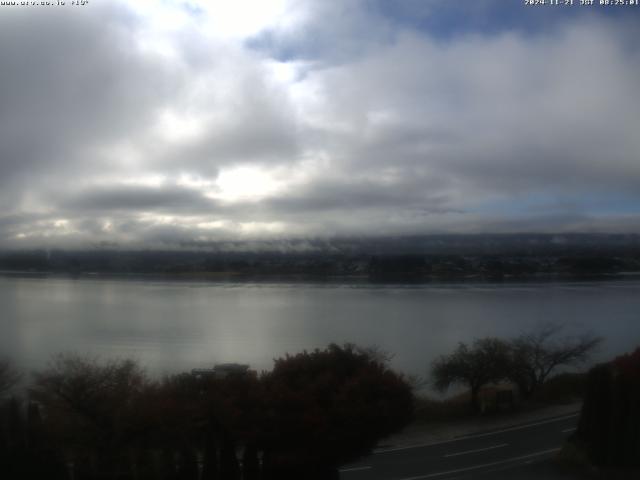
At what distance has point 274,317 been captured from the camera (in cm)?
1648

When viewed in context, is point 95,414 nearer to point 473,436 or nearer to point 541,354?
point 473,436

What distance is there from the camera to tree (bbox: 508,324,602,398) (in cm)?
1121

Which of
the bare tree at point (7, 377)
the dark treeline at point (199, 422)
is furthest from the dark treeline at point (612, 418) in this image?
the bare tree at point (7, 377)

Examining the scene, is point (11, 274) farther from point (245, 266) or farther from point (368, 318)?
point (368, 318)

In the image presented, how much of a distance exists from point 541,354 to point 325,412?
640 centimetres

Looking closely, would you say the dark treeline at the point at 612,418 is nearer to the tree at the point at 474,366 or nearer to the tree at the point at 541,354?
the tree at the point at 541,354

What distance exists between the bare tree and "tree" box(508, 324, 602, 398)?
8.01 meters

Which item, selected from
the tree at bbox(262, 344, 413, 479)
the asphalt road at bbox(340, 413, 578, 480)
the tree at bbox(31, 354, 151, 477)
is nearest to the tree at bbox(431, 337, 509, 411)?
the asphalt road at bbox(340, 413, 578, 480)

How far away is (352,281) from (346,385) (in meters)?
12.2

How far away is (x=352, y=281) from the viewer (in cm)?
2003

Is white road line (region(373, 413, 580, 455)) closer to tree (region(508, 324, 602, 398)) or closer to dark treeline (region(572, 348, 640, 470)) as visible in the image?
dark treeline (region(572, 348, 640, 470))

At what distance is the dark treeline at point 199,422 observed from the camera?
6.73 metres

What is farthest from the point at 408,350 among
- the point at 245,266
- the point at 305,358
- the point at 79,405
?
the point at 79,405

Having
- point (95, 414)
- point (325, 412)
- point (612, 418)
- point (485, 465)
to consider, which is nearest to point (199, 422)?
point (95, 414)
